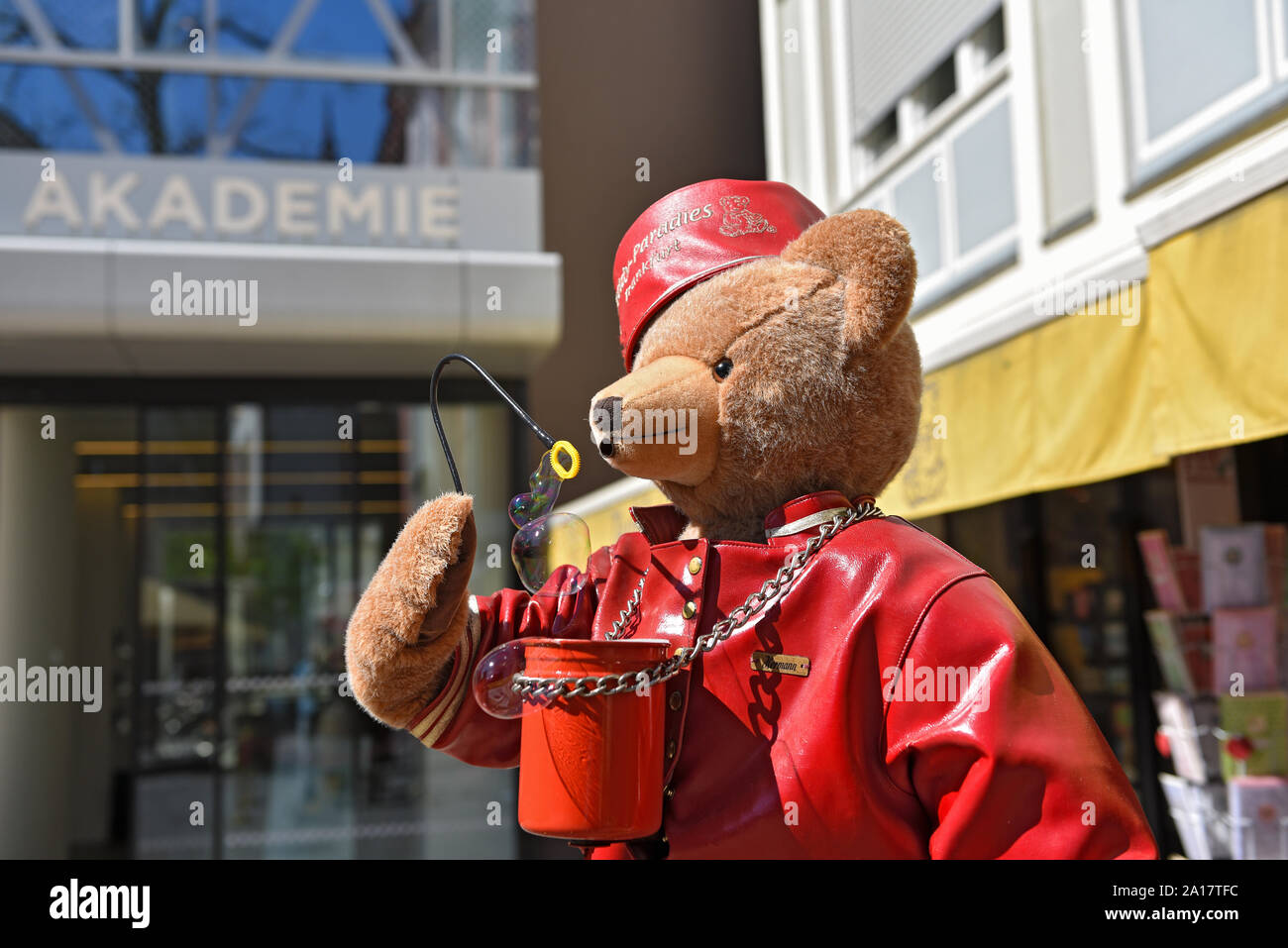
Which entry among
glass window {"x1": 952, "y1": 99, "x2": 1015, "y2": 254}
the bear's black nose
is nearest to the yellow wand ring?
the bear's black nose

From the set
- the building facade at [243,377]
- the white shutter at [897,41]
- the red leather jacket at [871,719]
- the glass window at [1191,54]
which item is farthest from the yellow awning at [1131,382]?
the building facade at [243,377]

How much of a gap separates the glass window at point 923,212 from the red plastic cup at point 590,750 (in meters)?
4.94

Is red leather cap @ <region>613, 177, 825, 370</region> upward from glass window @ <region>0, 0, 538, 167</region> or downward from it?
downward

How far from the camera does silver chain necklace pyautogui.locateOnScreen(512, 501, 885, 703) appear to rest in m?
1.49

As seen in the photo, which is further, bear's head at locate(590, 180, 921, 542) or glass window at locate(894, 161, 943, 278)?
glass window at locate(894, 161, 943, 278)

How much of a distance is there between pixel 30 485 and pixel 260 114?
3.23m

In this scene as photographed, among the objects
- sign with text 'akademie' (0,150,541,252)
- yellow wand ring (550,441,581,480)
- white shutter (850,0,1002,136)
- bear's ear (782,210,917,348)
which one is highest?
white shutter (850,0,1002,136)

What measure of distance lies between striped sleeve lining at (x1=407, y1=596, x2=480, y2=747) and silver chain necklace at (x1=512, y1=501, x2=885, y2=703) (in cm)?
26

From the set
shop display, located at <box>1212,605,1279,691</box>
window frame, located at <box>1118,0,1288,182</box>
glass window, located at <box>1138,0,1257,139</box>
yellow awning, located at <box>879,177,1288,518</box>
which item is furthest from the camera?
shop display, located at <box>1212,605,1279,691</box>

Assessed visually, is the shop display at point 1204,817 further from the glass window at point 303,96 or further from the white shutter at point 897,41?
the glass window at point 303,96

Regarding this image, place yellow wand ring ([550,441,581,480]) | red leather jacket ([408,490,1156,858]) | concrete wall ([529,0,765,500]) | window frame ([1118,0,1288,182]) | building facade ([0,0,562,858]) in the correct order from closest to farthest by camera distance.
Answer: red leather jacket ([408,490,1156,858]), yellow wand ring ([550,441,581,480]), window frame ([1118,0,1288,182]), concrete wall ([529,0,765,500]), building facade ([0,0,562,858])

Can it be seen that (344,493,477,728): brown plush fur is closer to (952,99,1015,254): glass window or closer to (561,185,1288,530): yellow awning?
(561,185,1288,530): yellow awning

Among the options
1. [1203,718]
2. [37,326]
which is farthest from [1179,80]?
[37,326]
